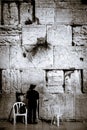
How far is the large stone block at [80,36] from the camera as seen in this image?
9.04 meters

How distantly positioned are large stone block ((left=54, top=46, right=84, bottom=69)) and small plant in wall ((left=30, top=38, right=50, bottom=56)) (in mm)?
310

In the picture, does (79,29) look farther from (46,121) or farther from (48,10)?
(46,121)

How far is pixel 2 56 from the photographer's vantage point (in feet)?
29.5

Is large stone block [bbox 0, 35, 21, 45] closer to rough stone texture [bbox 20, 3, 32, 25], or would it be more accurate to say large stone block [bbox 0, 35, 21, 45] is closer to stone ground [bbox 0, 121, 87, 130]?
rough stone texture [bbox 20, 3, 32, 25]

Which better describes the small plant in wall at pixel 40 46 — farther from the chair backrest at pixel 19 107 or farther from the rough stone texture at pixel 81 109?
the rough stone texture at pixel 81 109

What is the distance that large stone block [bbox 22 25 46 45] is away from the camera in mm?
9016

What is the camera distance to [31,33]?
9023 millimetres

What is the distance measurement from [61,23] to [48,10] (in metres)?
0.57

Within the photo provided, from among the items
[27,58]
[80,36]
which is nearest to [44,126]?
[27,58]

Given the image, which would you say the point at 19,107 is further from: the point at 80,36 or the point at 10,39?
the point at 80,36

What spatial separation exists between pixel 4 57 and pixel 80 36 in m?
2.43

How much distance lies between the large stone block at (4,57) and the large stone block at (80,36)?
2110mm

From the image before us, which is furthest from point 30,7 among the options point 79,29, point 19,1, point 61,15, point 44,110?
point 44,110

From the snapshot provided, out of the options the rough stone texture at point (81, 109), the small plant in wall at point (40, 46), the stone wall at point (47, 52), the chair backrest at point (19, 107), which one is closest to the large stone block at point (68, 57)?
the stone wall at point (47, 52)
